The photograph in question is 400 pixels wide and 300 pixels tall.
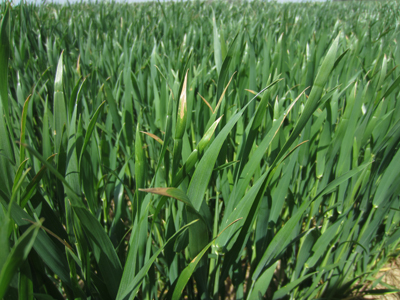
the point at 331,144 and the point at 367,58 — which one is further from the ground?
the point at 367,58

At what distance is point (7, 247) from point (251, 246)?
46 cm

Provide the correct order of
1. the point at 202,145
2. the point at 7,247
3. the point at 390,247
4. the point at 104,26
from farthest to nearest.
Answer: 1. the point at 104,26
2. the point at 390,247
3. the point at 202,145
4. the point at 7,247

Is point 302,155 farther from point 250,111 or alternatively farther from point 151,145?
point 151,145

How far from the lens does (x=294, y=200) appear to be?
0.59 metres

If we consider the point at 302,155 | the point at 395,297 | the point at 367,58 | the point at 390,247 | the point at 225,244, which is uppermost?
the point at 367,58

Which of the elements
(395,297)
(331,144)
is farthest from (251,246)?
(395,297)

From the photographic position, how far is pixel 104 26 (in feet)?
7.50

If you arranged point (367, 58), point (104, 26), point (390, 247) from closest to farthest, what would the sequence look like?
point (390, 247) → point (367, 58) → point (104, 26)

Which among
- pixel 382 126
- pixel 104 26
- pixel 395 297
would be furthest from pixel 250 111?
pixel 104 26

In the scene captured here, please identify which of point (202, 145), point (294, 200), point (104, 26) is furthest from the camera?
point (104, 26)

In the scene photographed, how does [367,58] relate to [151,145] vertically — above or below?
above

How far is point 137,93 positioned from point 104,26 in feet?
6.01

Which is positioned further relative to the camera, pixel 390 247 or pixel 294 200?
pixel 390 247

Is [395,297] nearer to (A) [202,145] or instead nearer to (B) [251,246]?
(B) [251,246]
